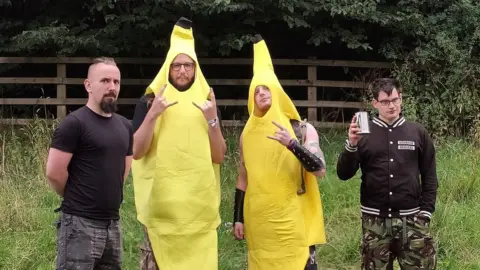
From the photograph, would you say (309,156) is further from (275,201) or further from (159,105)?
(159,105)

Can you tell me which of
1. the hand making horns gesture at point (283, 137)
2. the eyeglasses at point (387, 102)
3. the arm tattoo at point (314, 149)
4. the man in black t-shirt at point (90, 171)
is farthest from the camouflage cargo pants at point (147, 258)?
the eyeglasses at point (387, 102)

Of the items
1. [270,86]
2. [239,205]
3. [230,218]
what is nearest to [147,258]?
[239,205]

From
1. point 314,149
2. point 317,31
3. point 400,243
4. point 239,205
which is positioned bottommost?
point 400,243

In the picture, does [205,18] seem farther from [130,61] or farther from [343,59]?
[343,59]

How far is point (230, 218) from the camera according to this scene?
5715mm

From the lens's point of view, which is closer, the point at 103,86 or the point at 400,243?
the point at 103,86

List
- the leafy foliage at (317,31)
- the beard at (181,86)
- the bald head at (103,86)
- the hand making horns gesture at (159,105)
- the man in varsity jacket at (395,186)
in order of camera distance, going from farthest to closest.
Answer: the leafy foliage at (317,31) → the beard at (181,86) → the man in varsity jacket at (395,186) → the hand making horns gesture at (159,105) → the bald head at (103,86)

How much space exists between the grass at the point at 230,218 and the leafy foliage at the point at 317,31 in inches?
105

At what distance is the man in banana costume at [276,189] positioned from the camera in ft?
12.4

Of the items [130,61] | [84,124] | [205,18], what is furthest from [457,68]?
[84,124]

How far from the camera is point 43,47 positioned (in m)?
10.2

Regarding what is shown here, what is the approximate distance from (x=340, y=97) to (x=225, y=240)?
6516 mm

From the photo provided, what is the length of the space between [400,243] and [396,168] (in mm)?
466

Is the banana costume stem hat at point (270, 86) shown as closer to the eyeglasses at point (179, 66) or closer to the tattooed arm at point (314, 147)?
the tattooed arm at point (314, 147)
